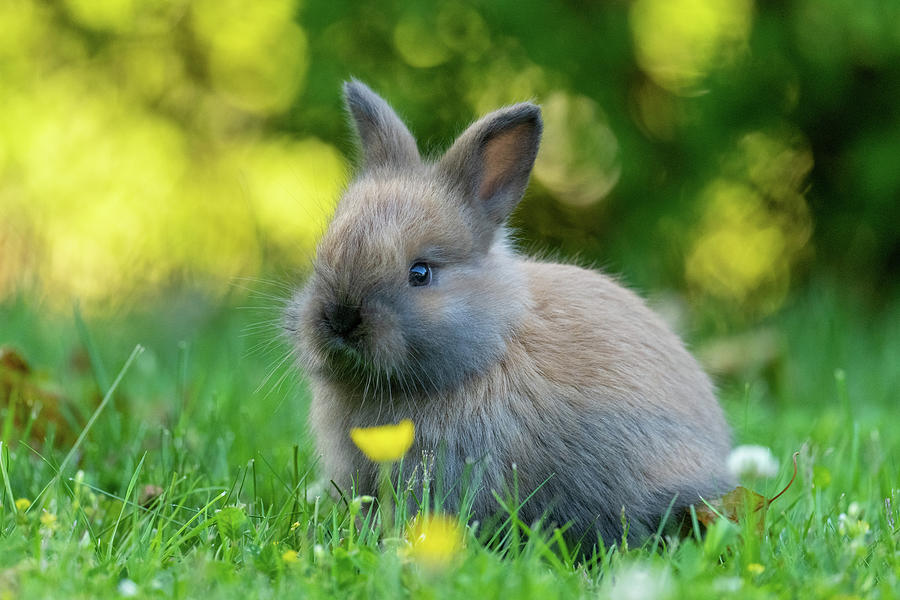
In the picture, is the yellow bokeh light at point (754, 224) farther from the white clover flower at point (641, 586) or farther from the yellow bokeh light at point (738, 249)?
the white clover flower at point (641, 586)

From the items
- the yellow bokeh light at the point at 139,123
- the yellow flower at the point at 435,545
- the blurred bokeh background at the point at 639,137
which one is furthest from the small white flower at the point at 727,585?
the yellow bokeh light at the point at 139,123

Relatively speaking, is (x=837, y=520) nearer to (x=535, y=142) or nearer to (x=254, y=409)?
(x=535, y=142)

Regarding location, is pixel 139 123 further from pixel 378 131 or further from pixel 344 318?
pixel 344 318

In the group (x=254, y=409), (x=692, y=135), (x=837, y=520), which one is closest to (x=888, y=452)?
(x=837, y=520)

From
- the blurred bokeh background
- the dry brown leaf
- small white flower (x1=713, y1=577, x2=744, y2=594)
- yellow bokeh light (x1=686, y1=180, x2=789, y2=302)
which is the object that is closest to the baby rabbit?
small white flower (x1=713, y1=577, x2=744, y2=594)

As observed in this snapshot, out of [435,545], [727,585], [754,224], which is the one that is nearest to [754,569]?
[727,585]

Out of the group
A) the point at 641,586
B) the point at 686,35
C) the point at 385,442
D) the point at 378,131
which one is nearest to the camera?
the point at 641,586

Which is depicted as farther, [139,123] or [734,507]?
[139,123]

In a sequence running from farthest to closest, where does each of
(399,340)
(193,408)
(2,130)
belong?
(2,130)
(193,408)
(399,340)
